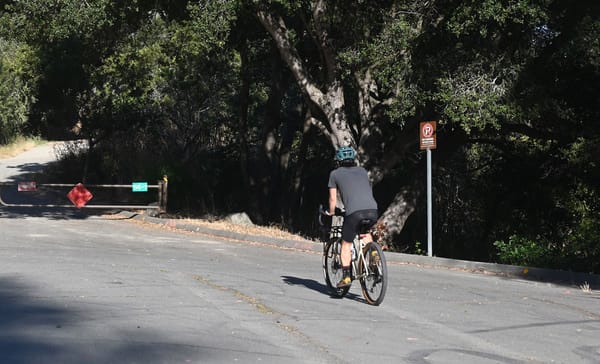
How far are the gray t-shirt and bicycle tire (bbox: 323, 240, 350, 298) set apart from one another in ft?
2.45

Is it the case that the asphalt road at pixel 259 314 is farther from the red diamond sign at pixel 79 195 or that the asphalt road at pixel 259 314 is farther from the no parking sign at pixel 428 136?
the red diamond sign at pixel 79 195

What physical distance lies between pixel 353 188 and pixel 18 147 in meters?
49.9

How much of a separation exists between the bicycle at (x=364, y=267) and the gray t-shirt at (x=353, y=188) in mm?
188

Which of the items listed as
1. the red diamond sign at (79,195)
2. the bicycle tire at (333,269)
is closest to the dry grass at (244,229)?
the red diamond sign at (79,195)

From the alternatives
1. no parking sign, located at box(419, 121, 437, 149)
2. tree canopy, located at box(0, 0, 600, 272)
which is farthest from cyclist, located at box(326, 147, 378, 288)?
no parking sign, located at box(419, 121, 437, 149)

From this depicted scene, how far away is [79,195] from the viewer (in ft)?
85.5

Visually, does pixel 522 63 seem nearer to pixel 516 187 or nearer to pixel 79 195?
pixel 516 187

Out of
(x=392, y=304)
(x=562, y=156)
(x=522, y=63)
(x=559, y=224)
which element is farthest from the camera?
(x=559, y=224)

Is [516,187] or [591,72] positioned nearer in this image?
[591,72]

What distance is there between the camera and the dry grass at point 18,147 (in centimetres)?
5412

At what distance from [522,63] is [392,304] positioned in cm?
922

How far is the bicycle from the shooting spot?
1007cm

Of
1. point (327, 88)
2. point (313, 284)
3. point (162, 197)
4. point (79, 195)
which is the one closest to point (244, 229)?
point (162, 197)

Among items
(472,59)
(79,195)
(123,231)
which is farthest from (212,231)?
(472,59)
